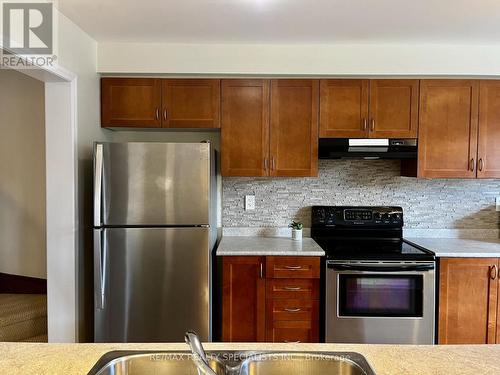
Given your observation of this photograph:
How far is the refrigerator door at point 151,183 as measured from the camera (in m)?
2.37

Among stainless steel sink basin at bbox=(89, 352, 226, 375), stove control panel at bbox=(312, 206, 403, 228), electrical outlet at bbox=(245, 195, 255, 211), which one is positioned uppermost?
electrical outlet at bbox=(245, 195, 255, 211)

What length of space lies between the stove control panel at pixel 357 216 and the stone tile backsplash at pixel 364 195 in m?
0.07

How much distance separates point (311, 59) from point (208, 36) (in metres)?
0.74

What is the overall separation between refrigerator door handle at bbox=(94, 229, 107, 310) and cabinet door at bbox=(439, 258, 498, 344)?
2178 millimetres

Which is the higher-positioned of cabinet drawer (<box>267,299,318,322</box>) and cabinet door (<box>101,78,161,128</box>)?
cabinet door (<box>101,78,161,128</box>)

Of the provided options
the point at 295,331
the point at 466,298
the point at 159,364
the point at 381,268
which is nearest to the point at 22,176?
the point at 295,331

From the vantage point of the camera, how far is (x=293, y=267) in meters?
2.63

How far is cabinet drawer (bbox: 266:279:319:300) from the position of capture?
2.63m

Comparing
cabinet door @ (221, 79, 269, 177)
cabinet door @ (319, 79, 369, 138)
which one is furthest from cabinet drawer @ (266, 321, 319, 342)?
cabinet door @ (319, 79, 369, 138)

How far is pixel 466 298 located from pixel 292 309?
45.5 inches

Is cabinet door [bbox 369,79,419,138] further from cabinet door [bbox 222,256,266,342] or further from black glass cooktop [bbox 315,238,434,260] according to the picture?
cabinet door [bbox 222,256,266,342]

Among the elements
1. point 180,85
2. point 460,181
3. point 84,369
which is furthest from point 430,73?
point 84,369

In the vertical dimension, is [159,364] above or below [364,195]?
below

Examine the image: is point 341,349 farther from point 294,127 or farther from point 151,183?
point 294,127
